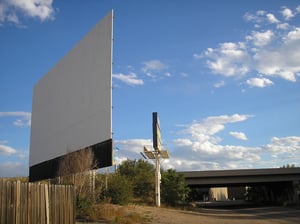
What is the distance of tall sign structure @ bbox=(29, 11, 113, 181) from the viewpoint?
99.8 feet

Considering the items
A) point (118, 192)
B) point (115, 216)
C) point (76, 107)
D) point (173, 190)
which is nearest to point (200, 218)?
point (118, 192)

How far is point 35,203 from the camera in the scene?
12.1m

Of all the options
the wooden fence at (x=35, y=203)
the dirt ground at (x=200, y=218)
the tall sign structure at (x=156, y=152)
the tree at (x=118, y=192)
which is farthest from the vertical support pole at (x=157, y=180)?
the wooden fence at (x=35, y=203)

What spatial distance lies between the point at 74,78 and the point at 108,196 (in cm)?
1227

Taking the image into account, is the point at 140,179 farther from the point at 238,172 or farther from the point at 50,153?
the point at 238,172

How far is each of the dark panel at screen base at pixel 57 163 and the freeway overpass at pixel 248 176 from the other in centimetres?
2509

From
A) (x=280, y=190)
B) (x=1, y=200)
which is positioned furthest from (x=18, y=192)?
(x=280, y=190)

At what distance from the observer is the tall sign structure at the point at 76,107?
30406 mm

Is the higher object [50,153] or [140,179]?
[50,153]

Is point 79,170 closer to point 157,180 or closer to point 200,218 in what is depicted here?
point 200,218

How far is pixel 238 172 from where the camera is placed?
63.1 m

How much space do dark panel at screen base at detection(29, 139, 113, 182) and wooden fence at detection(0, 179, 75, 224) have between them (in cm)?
1481

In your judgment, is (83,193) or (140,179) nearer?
(83,193)

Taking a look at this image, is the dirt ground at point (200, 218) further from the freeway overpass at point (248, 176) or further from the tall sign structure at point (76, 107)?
the freeway overpass at point (248, 176)
